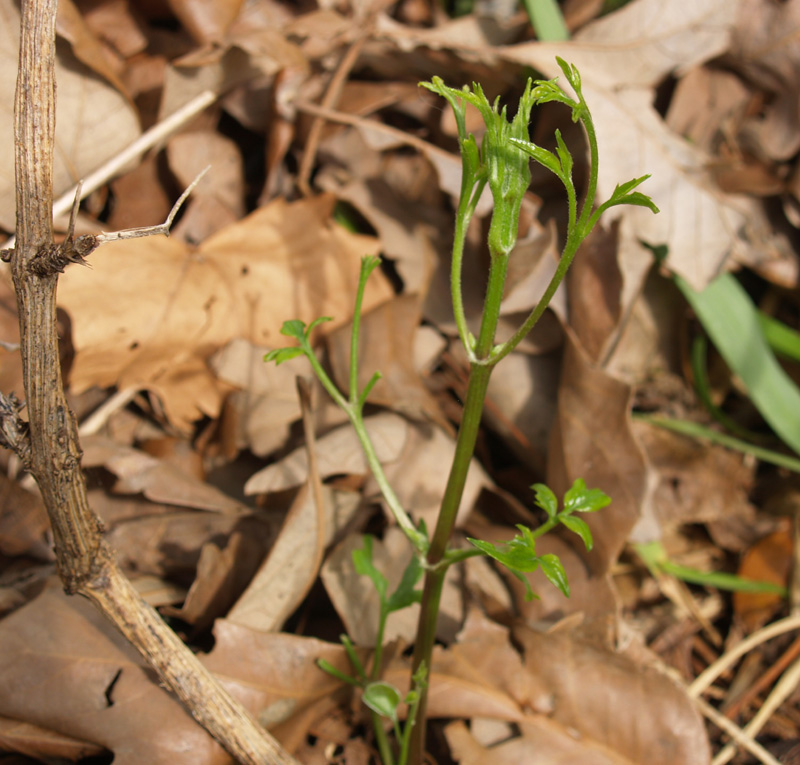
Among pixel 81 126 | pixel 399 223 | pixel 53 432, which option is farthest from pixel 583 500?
pixel 81 126

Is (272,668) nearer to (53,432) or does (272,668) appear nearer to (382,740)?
(382,740)

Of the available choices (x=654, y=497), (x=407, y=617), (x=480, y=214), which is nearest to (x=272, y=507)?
(x=407, y=617)

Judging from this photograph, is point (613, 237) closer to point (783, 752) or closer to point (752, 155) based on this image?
point (752, 155)

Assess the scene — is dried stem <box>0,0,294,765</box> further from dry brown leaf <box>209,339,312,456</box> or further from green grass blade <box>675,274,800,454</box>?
green grass blade <box>675,274,800,454</box>

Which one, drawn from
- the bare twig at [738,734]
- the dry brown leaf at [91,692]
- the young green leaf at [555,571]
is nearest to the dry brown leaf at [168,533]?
the dry brown leaf at [91,692]

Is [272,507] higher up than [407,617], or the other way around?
[272,507]

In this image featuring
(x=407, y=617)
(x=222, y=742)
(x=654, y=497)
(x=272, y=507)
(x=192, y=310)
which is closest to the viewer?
(x=222, y=742)

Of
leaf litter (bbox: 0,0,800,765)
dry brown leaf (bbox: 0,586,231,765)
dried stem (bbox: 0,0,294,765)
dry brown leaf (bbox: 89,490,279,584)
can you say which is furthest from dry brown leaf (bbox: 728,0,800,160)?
dry brown leaf (bbox: 0,586,231,765)
